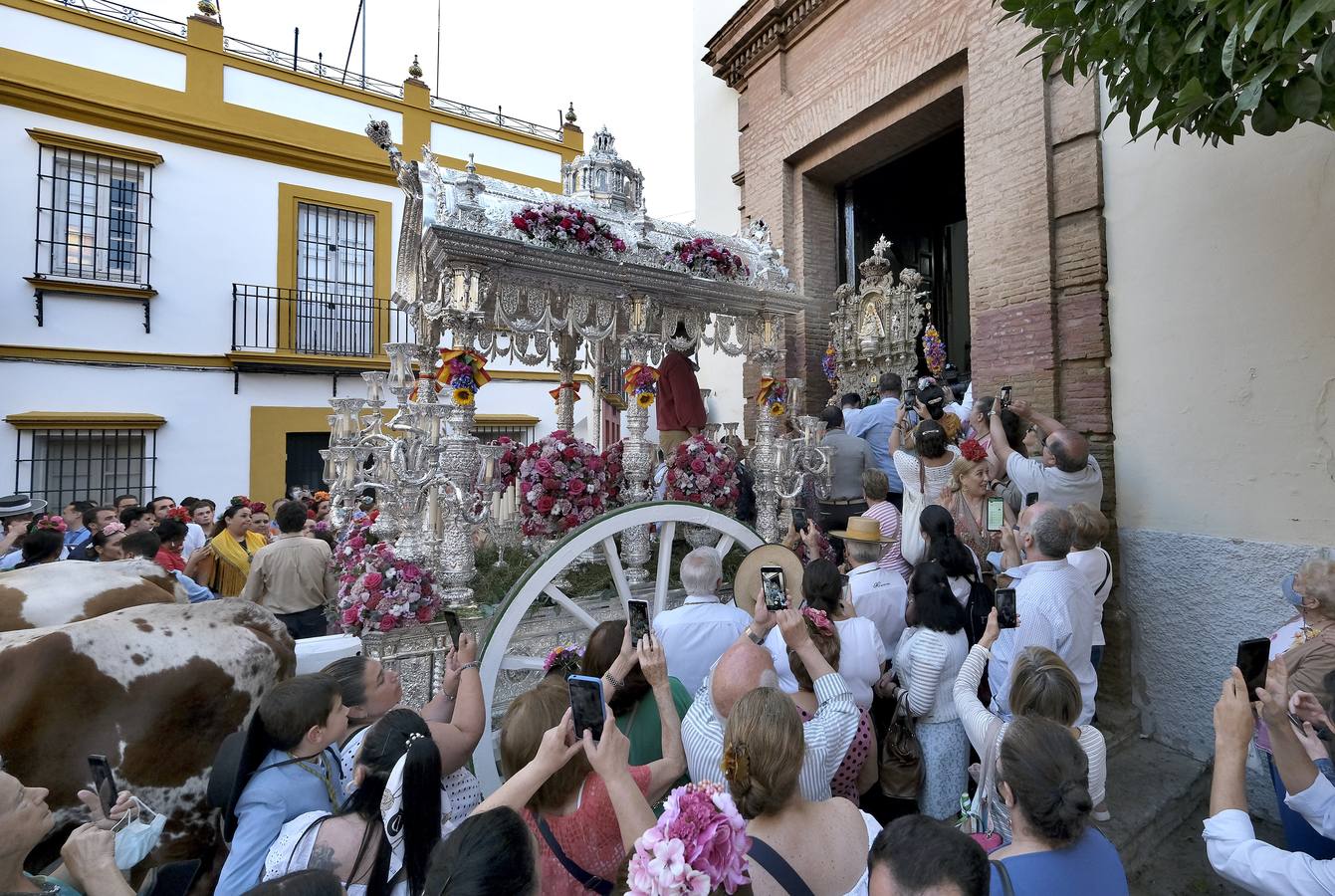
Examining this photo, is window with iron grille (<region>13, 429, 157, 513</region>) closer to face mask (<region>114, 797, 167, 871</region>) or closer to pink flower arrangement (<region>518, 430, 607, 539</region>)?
pink flower arrangement (<region>518, 430, 607, 539</region>)

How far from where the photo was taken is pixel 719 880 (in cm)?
128

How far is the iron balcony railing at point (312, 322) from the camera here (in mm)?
10875

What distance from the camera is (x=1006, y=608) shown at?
2557 mm

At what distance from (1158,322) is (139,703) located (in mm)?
6154

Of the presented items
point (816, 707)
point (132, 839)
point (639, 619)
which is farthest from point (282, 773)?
point (816, 707)

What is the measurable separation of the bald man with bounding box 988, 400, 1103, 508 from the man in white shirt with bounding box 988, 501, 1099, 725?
1171mm

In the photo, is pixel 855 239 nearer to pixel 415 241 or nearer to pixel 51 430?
pixel 415 241

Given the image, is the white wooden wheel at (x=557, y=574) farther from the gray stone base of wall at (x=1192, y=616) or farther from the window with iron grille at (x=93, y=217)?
the window with iron grille at (x=93, y=217)

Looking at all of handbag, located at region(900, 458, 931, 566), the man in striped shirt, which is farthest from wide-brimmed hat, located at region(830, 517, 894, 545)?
the man in striped shirt

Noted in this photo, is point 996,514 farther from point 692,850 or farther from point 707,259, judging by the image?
point 707,259

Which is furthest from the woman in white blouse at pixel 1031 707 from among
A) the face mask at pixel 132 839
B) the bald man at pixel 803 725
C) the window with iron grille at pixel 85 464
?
the window with iron grille at pixel 85 464

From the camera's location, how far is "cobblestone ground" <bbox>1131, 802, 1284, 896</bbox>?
10.8 ft

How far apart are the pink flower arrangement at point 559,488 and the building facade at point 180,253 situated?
4824 millimetres

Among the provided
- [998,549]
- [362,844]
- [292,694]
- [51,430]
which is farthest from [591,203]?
[51,430]
